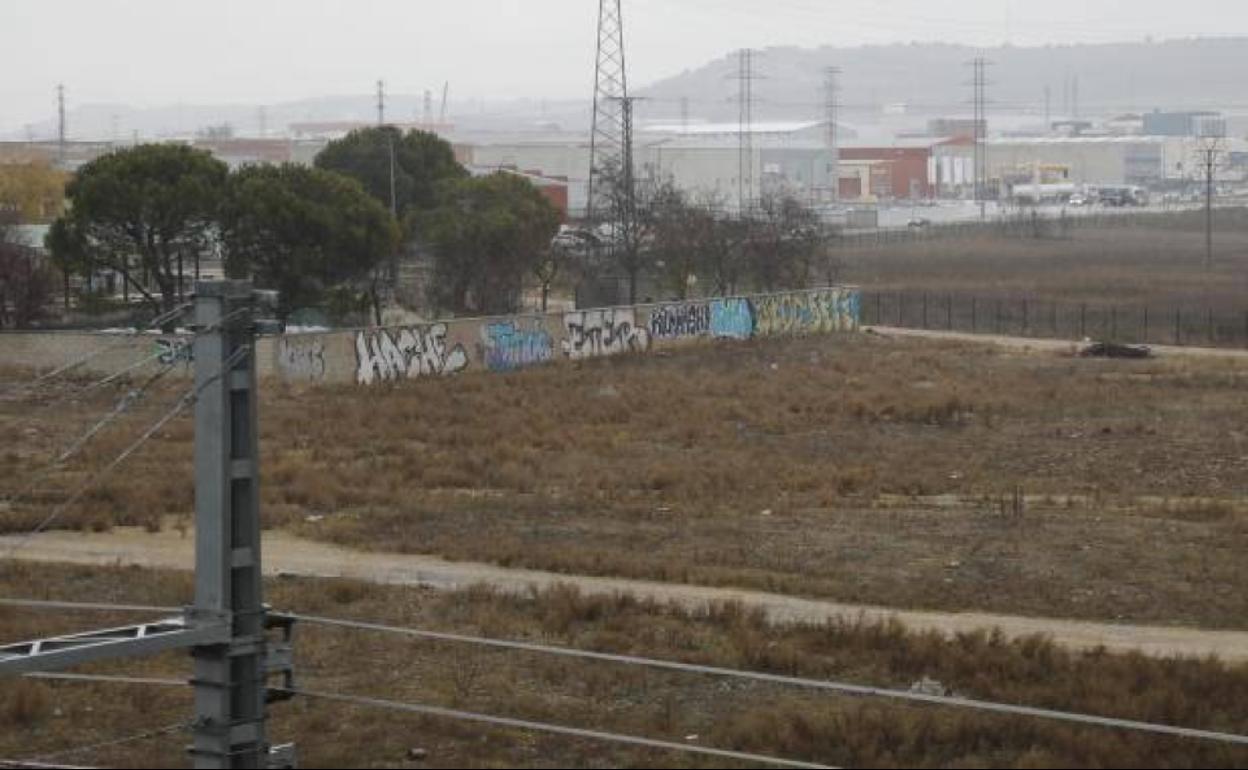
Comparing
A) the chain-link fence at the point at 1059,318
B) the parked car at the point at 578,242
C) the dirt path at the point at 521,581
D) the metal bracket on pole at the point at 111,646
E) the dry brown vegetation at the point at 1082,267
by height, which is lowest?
the dirt path at the point at 521,581

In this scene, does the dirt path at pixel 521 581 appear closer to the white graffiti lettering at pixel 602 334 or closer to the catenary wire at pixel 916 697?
the catenary wire at pixel 916 697

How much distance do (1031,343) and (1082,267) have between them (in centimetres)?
3865

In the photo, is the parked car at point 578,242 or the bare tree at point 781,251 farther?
the parked car at point 578,242

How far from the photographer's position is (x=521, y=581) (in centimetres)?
2131

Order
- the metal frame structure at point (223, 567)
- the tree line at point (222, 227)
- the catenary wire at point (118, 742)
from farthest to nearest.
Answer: the tree line at point (222, 227) < the catenary wire at point (118, 742) < the metal frame structure at point (223, 567)

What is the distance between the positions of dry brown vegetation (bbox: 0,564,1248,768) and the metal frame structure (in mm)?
2653

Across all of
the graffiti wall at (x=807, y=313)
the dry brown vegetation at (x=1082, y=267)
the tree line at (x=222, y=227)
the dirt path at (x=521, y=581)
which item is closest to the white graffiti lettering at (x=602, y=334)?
the tree line at (x=222, y=227)

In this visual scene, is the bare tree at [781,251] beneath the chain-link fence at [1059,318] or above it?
above

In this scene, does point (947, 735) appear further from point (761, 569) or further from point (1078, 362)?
point (1078, 362)

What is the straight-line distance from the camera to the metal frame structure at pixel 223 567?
34.6 ft

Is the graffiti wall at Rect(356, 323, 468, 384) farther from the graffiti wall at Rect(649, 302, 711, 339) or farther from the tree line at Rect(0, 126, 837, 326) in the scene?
the graffiti wall at Rect(649, 302, 711, 339)

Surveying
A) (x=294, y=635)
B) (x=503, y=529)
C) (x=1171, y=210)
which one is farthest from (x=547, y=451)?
(x=1171, y=210)

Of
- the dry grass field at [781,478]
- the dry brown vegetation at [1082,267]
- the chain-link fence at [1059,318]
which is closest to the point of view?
the dry grass field at [781,478]

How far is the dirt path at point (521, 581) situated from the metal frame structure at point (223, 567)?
8.68m
